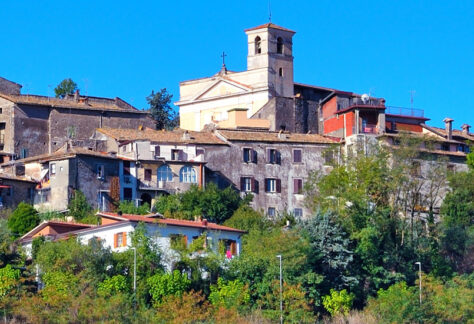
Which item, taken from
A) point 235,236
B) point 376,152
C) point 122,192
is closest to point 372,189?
point 376,152

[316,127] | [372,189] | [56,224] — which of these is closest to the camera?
[56,224]

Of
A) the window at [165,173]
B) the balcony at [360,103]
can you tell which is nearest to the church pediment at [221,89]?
the balcony at [360,103]

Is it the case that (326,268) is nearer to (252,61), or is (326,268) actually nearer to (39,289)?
(39,289)

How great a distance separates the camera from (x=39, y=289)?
57.9 metres

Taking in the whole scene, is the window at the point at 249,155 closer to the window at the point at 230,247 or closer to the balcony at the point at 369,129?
the balcony at the point at 369,129

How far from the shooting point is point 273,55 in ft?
279

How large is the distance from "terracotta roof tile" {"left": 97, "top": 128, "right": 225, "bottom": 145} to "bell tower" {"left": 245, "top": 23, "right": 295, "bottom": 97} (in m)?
8.16

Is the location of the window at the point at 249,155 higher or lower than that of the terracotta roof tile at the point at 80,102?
lower

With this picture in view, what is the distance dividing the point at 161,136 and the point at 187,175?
354cm

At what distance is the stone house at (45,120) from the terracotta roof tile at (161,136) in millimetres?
2040

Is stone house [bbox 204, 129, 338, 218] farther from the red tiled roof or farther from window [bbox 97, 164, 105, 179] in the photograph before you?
the red tiled roof

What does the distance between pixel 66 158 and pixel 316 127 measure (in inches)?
790

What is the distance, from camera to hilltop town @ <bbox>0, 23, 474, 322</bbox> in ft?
203

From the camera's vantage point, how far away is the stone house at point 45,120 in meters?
78.8
